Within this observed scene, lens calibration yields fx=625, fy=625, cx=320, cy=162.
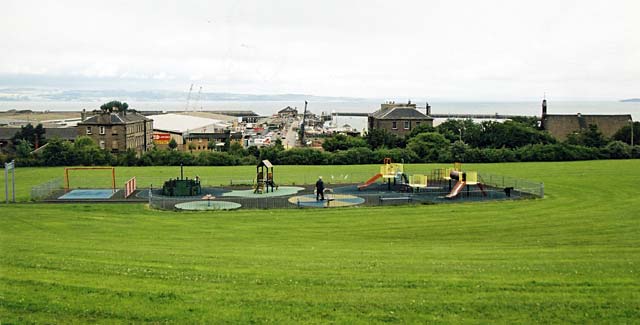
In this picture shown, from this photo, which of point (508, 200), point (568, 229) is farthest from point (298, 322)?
point (508, 200)

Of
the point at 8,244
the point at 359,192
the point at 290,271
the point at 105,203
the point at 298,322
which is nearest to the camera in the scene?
the point at 298,322

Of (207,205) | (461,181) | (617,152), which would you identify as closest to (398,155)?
(617,152)

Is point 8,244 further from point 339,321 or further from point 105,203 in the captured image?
point 105,203

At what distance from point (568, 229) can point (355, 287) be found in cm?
1376

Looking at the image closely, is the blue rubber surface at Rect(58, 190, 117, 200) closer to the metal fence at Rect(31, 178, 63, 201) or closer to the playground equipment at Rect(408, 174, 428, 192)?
the metal fence at Rect(31, 178, 63, 201)

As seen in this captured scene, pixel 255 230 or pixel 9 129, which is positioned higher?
pixel 9 129

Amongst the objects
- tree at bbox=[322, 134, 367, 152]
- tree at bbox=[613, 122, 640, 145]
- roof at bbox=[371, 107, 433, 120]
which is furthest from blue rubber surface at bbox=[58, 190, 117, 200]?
tree at bbox=[613, 122, 640, 145]

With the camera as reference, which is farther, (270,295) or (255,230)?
(255,230)

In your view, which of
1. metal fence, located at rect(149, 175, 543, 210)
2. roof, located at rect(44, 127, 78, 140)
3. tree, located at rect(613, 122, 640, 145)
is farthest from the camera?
roof, located at rect(44, 127, 78, 140)

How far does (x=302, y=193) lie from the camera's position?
1425 inches

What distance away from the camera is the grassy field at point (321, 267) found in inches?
413

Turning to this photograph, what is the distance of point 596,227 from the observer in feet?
75.8

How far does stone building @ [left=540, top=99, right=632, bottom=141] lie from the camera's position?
298 feet

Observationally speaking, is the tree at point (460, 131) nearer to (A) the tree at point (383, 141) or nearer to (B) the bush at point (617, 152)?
(A) the tree at point (383, 141)
